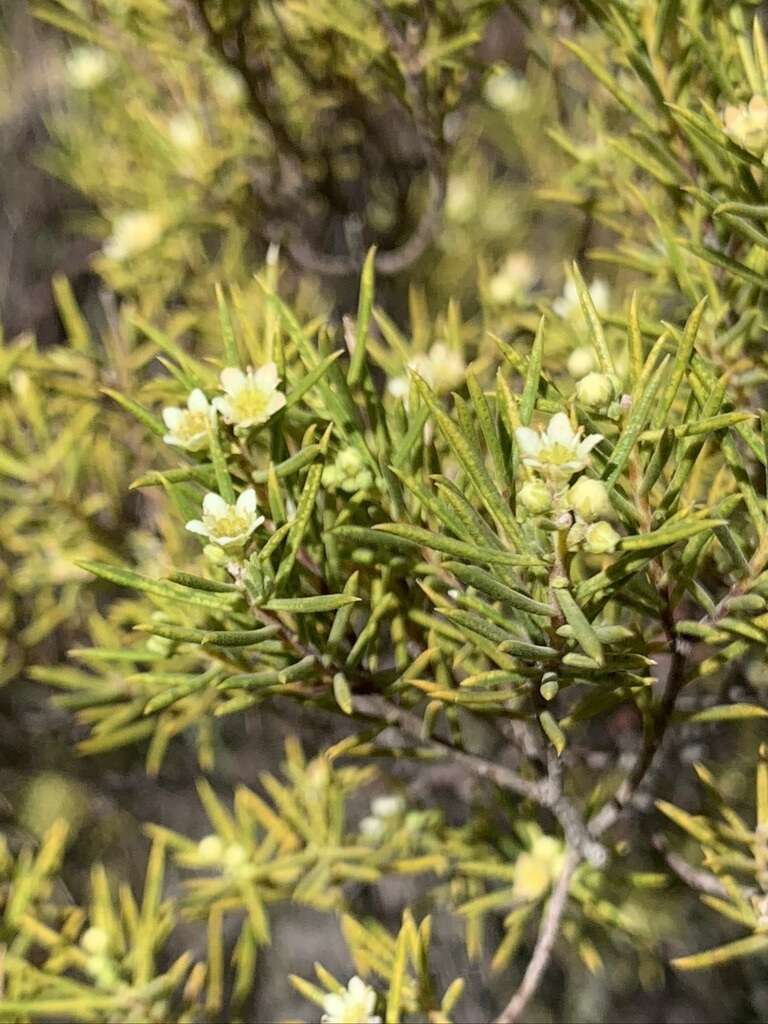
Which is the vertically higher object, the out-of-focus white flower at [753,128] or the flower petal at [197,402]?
the out-of-focus white flower at [753,128]

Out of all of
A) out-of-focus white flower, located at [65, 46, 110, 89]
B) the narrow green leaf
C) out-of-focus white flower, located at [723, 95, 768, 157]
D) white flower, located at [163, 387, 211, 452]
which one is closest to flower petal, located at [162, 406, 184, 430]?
white flower, located at [163, 387, 211, 452]

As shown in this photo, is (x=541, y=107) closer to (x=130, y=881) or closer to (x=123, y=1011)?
(x=123, y=1011)

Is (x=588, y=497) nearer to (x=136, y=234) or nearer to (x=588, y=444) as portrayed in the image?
(x=588, y=444)

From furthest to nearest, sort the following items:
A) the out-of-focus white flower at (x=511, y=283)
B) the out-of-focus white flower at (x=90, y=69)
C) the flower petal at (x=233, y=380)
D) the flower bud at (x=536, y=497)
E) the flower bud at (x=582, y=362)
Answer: the out-of-focus white flower at (x=90, y=69) → the out-of-focus white flower at (x=511, y=283) → the flower bud at (x=582, y=362) → the flower petal at (x=233, y=380) → the flower bud at (x=536, y=497)

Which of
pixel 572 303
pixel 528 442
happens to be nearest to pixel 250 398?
pixel 528 442

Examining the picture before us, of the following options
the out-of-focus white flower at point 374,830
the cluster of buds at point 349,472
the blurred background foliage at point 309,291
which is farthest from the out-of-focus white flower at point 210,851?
the cluster of buds at point 349,472

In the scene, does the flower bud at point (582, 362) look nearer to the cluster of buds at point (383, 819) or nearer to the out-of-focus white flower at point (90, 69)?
the cluster of buds at point (383, 819)

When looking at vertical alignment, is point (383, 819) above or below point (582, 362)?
below
